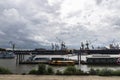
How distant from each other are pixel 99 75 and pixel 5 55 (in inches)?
5600

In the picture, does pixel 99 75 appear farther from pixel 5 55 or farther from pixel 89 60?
pixel 5 55

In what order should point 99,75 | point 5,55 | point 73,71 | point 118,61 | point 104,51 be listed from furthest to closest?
point 104,51, point 5,55, point 118,61, point 73,71, point 99,75

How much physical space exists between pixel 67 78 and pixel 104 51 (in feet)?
586

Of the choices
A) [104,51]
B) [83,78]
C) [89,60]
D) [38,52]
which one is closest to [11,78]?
[83,78]

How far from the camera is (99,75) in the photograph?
23922 mm

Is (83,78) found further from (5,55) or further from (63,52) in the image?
(63,52)

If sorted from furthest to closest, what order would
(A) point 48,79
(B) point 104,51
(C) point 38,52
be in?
1. (B) point 104,51
2. (C) point 38,52
3. (A) point 48,79

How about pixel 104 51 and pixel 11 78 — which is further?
pixel 104 51

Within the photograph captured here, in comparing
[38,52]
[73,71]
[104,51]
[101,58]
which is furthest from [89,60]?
[104,51]

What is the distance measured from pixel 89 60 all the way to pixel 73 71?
73893 millimetres

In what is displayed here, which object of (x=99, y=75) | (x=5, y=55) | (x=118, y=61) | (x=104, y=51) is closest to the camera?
(x=99, y=75)

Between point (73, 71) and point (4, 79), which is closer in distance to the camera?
point (4, 79)

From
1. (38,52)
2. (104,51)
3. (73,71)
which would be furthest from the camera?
(104,51)

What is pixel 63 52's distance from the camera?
624 ft
